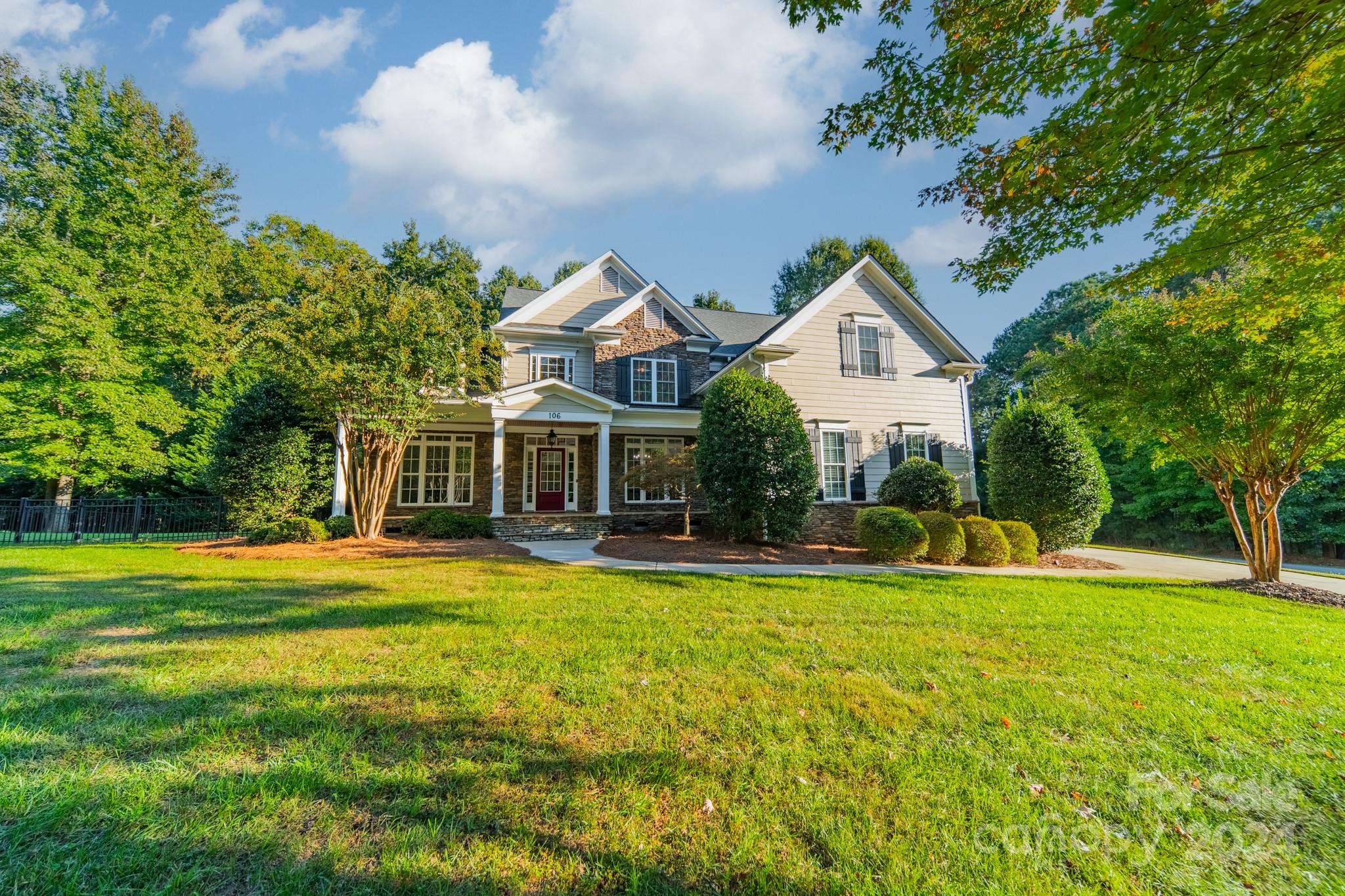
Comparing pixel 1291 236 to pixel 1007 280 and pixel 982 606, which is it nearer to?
pixel 1007 280

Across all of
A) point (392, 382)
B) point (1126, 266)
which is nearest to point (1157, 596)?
point (1126, 266)

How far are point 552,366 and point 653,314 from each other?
12.4 feet

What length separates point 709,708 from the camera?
2852 millimetres

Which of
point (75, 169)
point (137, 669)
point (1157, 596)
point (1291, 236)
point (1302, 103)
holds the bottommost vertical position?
point (1157, 596)

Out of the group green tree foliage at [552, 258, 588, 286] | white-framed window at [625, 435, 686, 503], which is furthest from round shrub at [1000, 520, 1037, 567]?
green tree foliage at [552, 258, 588, 286]

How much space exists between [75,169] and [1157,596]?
3144 centimetres

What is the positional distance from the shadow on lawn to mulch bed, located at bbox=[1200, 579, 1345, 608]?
1098 centimetres

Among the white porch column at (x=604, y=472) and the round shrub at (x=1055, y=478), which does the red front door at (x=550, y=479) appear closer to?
the white porch column at (x=604, y=472)

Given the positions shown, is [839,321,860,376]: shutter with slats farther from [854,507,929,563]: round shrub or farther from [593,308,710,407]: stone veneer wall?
[854,507,929,563]: round shrub

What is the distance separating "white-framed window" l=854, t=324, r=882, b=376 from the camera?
14734 mm

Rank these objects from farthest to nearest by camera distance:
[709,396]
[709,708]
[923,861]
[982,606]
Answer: [709,396] < [982,606] < [709,708] < [923,861]

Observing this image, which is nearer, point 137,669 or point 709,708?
point 709,708

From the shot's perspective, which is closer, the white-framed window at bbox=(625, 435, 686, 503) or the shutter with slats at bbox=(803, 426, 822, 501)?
the shutter with slats at bbox=(803, 426, 822, 501)

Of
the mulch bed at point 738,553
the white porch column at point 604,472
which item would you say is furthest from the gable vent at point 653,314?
the mulch bed at point 738,553
